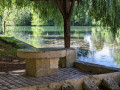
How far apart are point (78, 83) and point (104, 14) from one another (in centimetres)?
559

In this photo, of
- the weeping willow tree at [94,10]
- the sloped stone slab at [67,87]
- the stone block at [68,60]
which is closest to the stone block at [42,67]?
the stone block at [68,60]

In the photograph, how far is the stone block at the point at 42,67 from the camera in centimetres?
596

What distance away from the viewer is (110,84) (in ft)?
16.3

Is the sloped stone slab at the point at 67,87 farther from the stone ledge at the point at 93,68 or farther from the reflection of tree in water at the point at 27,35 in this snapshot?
the reflection of tree in water at the point at 27,35

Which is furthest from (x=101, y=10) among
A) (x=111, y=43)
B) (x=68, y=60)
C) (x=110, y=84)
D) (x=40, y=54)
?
(x=111, y=43)

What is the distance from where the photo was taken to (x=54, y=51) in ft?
19.2

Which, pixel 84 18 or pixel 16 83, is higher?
pixel 84 18

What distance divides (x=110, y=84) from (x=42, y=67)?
1.92 metres

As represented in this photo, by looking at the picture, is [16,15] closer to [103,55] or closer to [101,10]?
[103,55]

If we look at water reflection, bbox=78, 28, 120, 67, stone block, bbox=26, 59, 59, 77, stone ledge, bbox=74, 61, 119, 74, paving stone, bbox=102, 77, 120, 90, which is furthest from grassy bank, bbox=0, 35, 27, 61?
paving stone, bbox=102, 77, 120, 90

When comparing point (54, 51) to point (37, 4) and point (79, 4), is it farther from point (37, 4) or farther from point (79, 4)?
point (37, 4)

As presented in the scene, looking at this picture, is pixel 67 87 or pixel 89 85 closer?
pixel 67 87

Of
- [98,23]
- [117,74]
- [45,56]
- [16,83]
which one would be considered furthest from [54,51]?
[98,23]

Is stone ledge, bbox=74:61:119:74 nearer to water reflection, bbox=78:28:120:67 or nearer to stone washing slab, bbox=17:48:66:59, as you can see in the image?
stone washing slab, bbox=17:48:66:59
